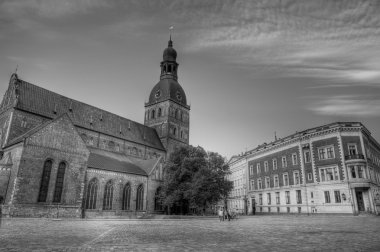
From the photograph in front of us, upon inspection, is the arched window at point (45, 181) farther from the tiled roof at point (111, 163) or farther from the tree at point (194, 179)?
the tree at point (194, 179)

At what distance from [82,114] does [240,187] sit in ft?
137

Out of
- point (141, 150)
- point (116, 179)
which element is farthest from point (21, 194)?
point (141, 150)

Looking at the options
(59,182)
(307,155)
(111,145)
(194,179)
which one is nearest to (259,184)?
(307,155)

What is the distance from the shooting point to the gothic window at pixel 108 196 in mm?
37938

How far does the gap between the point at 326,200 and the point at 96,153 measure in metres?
37.5

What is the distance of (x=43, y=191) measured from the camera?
99.3 ft

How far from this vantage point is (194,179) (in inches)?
1578

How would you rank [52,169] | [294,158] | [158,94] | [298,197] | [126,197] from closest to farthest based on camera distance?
1. [52,169]
2. [126,197]
3. [298,197]
4. [294,158]
5. [158,94]

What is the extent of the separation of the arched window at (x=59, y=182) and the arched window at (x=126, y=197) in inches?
417

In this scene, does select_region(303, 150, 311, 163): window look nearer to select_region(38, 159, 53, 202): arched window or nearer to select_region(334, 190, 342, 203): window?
select_region(334, 190, 342, 203): window

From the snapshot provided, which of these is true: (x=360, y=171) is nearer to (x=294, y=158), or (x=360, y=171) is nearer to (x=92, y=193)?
(x=294, y=158)

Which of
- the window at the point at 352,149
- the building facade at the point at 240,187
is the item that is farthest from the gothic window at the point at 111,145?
the window at the point at 352,149

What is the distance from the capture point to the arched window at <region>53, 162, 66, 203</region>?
31327mm

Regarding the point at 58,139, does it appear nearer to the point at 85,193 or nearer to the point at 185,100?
the point at 85,193
